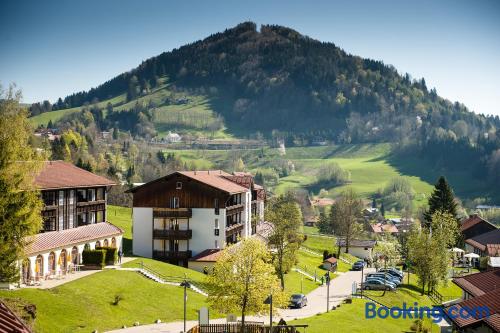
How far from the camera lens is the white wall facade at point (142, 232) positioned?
84250 mm

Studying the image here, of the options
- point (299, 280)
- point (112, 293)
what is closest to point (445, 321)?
point (299, 280)

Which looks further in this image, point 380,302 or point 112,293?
point 380,302

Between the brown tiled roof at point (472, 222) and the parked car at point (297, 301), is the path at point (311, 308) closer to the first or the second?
the parked car at point (297, 301)

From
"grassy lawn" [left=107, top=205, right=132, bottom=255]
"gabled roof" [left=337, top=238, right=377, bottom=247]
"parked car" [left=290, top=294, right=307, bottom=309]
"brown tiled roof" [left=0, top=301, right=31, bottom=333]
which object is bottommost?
"gabled roof" [left=337, top=238, right=377, bottom=247]

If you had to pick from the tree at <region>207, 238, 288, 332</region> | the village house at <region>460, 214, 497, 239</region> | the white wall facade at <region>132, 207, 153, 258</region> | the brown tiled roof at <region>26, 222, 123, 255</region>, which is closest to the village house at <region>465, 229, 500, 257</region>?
the village house at <region>460, 214, 497, 239</region>

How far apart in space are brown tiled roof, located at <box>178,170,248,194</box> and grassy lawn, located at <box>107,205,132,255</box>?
12851 millimetres

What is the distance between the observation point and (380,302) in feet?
232

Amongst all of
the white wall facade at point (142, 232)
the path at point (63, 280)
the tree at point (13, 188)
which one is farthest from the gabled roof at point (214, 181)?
the tree at point (13, 188)

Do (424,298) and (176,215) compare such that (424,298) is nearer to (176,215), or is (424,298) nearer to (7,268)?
(176,215)

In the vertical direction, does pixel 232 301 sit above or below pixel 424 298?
above

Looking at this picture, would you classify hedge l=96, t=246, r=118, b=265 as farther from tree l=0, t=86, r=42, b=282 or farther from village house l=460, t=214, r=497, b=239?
village house l=460, t=214, r=497, b=239

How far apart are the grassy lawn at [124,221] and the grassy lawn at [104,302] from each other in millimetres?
22608

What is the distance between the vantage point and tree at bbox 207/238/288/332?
50.2m

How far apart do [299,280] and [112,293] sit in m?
33.8
